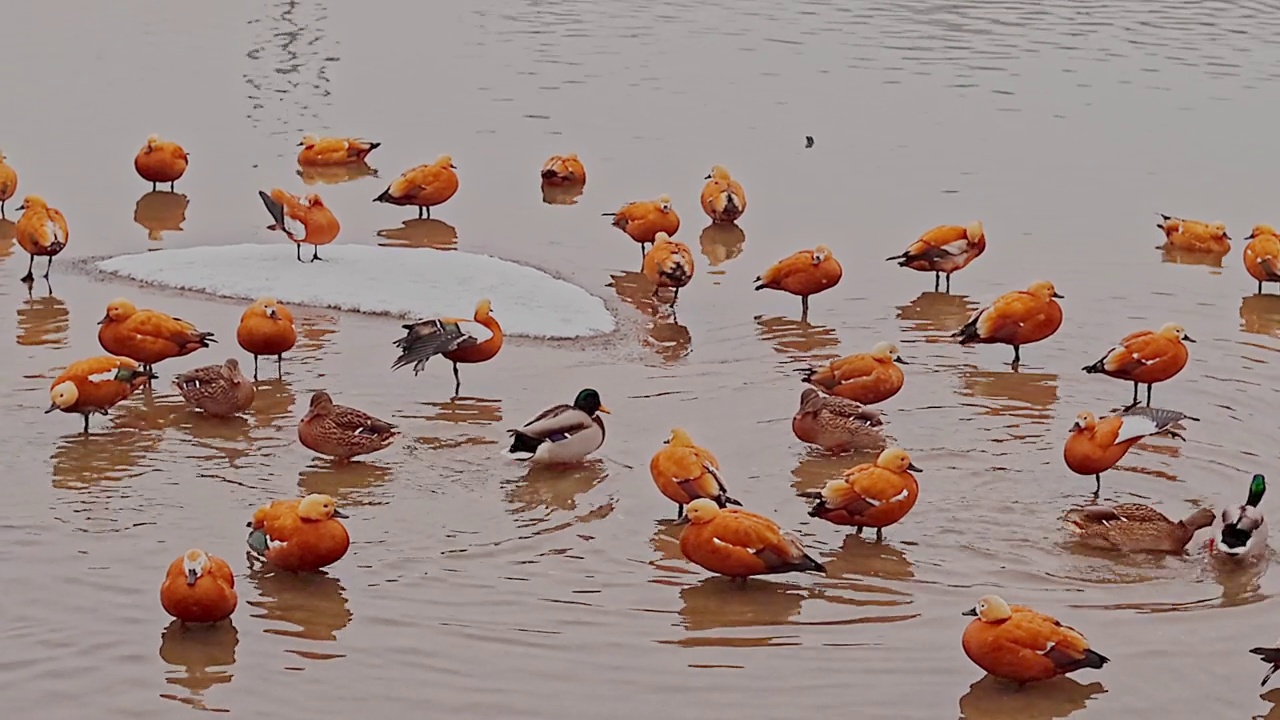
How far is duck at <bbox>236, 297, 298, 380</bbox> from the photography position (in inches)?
434

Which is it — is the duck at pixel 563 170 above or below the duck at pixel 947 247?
above

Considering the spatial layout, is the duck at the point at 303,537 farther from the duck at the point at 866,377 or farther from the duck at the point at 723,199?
the duck at the point at 723,199

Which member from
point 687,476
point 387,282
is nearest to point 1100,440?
point 687,476

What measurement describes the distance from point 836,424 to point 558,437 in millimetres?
1603

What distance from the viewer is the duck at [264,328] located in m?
11.0

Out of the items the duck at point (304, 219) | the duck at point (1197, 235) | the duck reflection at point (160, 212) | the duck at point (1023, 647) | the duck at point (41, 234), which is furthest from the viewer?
the duck reflection at point (160, 212)

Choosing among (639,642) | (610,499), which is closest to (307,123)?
(610,499)

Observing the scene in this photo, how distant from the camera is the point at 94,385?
1000 cm

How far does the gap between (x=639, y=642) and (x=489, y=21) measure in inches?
832

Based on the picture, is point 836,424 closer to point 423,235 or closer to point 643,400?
point 643,400

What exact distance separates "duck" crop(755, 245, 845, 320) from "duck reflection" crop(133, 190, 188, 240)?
5435 millimetres

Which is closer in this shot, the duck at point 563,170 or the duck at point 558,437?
the duck at point 558,437

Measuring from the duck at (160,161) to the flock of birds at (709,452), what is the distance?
258 centimetres

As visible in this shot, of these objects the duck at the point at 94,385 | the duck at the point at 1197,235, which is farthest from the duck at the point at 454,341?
the duck at the point at 1197,235
